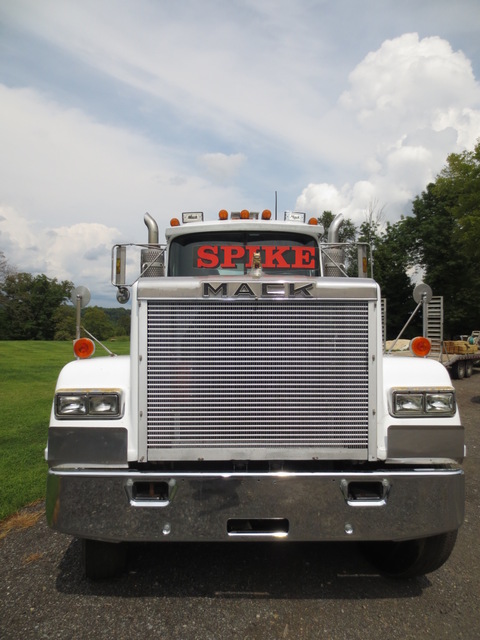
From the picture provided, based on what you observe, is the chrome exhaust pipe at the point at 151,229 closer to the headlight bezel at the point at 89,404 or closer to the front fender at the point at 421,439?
the headlight bezel at the point at 89,404

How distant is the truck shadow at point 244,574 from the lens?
3100 mm

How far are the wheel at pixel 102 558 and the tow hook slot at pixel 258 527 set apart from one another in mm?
866

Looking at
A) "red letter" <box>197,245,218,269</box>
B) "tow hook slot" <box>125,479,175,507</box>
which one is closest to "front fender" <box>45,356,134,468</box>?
"tow hook slot" <box>125,479,175,507</box>

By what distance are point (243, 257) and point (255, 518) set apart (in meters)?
2.79

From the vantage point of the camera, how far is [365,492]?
2902 millimetres

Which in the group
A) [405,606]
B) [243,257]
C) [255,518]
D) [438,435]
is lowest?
[405,606]

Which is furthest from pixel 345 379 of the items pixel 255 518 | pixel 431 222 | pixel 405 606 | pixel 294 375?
pixel 431 222

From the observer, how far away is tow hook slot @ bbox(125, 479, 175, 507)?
9.16 ft

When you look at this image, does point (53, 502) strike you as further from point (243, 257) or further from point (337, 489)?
point (243, 257)

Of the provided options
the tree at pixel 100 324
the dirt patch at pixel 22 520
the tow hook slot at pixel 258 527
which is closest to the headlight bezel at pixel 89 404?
the tow hook slot at pixel 258 527

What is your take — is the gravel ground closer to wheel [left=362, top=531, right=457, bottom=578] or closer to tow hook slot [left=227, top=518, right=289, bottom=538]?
wheel [left=362, top=531, right=457, bottom=578]

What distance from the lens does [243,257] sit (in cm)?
493

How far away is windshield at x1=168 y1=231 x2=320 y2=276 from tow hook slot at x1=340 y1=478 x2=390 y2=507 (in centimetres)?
246

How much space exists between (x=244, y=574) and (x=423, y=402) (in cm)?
171
